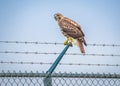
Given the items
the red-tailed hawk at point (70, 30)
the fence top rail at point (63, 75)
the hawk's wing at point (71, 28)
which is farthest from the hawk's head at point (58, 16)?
the fence top rail at point (63, 75)

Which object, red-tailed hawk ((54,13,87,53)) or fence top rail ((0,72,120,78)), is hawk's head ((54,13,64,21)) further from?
fence top rail ((0,72,120,78))

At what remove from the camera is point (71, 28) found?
10.3 metres

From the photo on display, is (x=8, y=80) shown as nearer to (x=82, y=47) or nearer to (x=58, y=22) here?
(x=82, y=47)

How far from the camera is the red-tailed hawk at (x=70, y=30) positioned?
30.4ft

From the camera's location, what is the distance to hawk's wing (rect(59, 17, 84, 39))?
31.5 ft

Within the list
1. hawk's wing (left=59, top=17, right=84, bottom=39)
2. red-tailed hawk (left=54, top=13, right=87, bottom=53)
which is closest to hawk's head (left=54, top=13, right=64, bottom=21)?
red-tailed hawk (left=54, top=13, right=87, bottom=53)

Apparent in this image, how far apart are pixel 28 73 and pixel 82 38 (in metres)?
3.48

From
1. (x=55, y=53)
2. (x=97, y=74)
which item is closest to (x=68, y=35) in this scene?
(x=55, y=53)

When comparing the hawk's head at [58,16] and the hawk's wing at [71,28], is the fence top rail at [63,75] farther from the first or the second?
the hawk's head at [58,16]

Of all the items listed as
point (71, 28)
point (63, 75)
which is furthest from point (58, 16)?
point (63, 75)

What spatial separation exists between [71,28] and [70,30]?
0.28ft

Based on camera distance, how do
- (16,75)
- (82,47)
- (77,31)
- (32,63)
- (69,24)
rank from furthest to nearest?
(69,24) → (77,31) → (82,47) → (32,63) → (16,75)

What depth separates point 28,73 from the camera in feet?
19.5

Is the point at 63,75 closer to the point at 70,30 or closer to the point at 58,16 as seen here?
the point at 70,30
